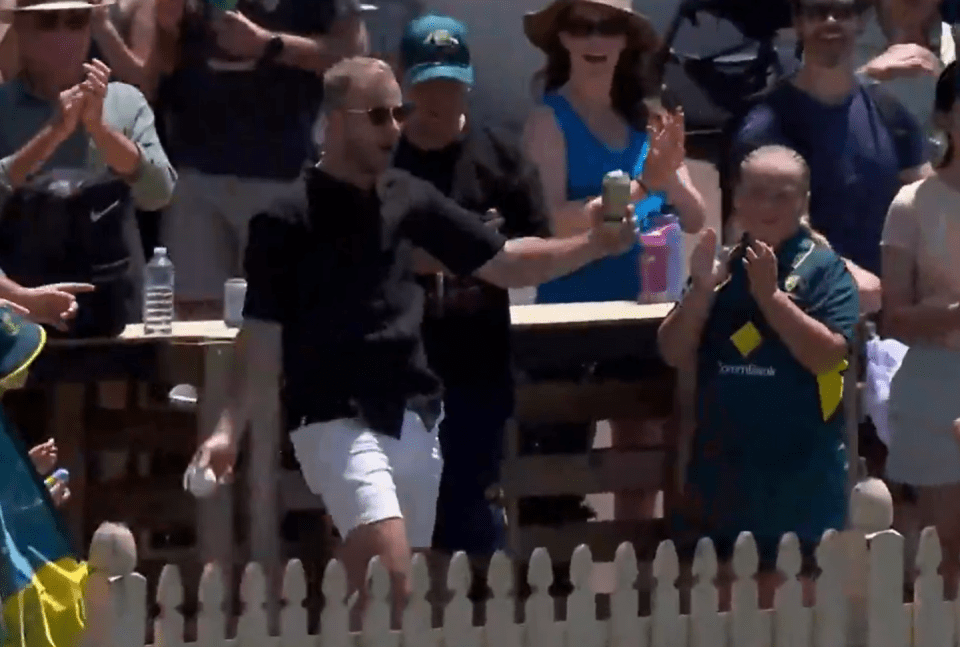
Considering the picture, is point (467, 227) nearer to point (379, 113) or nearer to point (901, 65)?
point (379, 113)

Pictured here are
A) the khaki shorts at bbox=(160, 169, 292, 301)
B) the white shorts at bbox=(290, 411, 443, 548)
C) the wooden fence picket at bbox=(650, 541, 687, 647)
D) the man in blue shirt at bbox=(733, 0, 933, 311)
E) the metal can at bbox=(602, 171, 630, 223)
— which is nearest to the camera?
the wooden fence picket at bbox=(650, 541, 687, 647)

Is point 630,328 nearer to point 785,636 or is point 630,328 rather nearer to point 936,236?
point 936,236

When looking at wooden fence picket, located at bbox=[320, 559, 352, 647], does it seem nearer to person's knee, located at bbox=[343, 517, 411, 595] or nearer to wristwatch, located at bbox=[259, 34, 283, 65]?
person's knee, located at bbox=[343, 517, 411, 595]

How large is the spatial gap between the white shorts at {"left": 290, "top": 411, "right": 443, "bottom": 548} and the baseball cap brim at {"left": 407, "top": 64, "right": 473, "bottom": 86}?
963 millimetres

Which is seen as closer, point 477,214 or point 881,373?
point 477,214

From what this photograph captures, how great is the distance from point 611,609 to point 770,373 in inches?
36.1

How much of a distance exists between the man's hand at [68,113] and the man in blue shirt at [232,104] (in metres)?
1.02

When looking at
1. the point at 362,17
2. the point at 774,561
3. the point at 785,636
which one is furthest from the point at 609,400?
the point at 362,17

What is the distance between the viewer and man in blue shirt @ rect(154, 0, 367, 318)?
24.1ft

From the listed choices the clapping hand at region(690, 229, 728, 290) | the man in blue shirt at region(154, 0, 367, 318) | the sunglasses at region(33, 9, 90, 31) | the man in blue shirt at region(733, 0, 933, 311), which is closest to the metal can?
the clapping hand at region(690, 229, 728, 290)

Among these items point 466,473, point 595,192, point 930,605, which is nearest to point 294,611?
point 466,473

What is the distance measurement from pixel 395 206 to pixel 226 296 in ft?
3.54

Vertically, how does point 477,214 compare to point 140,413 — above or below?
above

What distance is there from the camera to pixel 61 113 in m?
6.33
